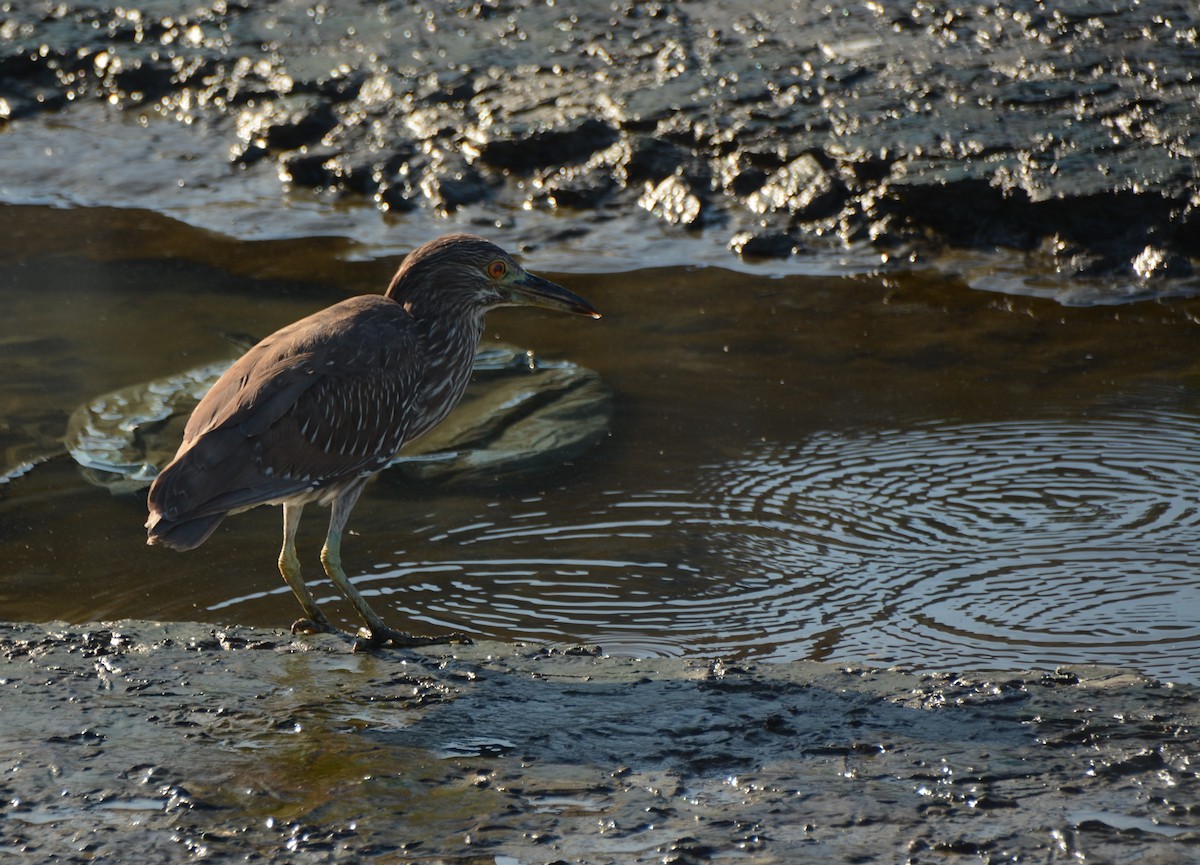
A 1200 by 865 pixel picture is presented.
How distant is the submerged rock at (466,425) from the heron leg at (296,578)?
115cm

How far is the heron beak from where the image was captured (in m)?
5.04

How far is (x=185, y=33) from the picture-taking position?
10562 mm

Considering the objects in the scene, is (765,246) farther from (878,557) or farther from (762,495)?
(878,557)

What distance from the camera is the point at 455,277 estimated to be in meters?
4.92

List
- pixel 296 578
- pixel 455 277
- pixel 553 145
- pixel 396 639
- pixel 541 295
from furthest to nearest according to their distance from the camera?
pixel 553 145, pixel 541 295, pixel 455 277, pixel 296 578, pixel 396 639

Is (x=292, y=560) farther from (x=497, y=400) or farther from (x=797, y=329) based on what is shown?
(x=797, y=329)

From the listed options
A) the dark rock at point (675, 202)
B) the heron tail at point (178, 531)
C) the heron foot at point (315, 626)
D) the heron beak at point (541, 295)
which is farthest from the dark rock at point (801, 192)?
the heron tail at point (178, 531)

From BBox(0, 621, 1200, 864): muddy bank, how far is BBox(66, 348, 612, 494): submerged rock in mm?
1662

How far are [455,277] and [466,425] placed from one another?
4.20 ft

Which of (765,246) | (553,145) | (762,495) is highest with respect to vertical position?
(553,145)

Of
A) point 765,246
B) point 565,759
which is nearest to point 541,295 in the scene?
point 565,759

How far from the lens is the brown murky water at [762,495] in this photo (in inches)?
187

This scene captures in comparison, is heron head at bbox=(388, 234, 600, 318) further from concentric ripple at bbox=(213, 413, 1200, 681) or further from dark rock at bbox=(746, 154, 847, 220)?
dark rock at bbox=(746, 154, 847, 220)

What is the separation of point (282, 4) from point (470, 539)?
6428 millimetres
